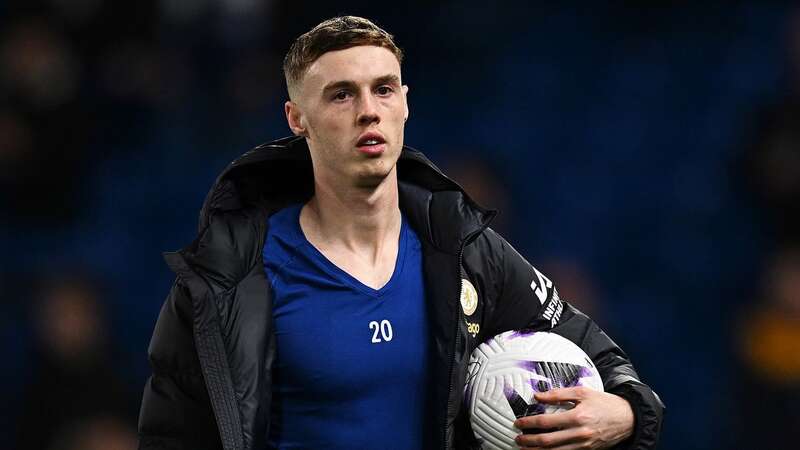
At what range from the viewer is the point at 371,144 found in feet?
10.3

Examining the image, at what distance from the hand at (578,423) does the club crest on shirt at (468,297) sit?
Answer: 1.06ft

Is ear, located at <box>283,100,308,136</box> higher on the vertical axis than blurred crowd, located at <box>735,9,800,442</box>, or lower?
higher

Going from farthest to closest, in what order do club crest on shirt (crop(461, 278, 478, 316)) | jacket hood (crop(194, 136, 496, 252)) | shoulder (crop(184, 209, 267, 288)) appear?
jacket hood (crop(194, 136, 496, 252)) → club crest on shirt (crop(461, 278, 478, 316)) → shoulder (crop(184, 209, 267, 288))

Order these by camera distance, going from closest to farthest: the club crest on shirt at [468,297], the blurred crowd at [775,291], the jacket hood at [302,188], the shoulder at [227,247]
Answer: the shoulder at [227,247]
the club crest on shirt at [468,297]
the jacket hood at [302,188]
the blurred crowd at [775,291]

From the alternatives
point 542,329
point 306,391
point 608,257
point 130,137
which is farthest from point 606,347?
point 130,137

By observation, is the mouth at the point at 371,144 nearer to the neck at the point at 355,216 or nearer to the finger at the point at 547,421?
the neck at the point at 355,216

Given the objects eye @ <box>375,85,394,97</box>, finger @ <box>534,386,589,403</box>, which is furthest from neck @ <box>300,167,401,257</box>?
finger @ <box>534,386,589,403</box>

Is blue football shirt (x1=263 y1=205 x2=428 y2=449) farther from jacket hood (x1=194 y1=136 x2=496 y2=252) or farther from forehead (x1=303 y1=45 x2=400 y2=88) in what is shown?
forehead (x1=303 y1=45 x2=400 y2=88)

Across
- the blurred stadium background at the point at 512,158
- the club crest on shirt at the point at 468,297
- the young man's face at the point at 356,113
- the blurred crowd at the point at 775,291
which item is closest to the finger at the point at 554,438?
the club crest on shirt at the point at 468,297

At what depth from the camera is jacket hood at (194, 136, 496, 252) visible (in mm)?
3248

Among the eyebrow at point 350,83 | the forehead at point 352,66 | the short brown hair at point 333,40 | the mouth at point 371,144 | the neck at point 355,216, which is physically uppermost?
the short brown hair at point 333,40

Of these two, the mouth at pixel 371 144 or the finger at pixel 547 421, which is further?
the mouth at pixel 371 144

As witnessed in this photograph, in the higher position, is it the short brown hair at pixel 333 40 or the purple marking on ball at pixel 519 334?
the short brown hair at pixel 333 40

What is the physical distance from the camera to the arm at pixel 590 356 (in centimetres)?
301
